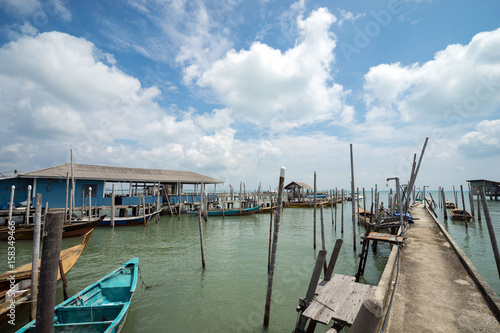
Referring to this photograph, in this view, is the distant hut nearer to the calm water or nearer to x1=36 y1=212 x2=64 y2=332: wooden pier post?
the calm water

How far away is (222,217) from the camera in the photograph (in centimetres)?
2731

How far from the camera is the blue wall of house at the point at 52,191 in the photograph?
711 inches

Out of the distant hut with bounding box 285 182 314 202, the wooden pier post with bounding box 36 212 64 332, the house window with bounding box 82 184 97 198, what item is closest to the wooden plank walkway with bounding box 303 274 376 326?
the wooden pier post with bounding box 36 212 64 332

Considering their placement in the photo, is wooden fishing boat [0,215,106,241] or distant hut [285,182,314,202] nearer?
wooden fishing boat [0,215,106,241]

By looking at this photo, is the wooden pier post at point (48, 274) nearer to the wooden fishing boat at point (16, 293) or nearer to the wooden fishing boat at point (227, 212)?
the wooden fishing boat at point (16, 293)

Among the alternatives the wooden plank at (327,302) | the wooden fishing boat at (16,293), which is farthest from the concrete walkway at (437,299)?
the wooden fishing boat at (16,293)

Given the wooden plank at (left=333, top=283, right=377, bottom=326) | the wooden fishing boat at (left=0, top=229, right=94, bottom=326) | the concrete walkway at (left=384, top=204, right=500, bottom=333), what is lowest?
the wooden fishing boat at (left=0, top=229, right=94, bottom=326)

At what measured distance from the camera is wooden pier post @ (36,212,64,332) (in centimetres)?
267

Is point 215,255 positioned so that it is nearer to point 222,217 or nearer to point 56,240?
point 56,240

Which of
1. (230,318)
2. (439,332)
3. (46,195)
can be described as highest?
(46,195)

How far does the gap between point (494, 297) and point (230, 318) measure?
6.25 metres

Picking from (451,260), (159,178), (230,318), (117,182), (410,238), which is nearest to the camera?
(230,318)

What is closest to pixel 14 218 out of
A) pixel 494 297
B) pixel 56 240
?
pixel 56 240

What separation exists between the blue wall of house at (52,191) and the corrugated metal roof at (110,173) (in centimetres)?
74
